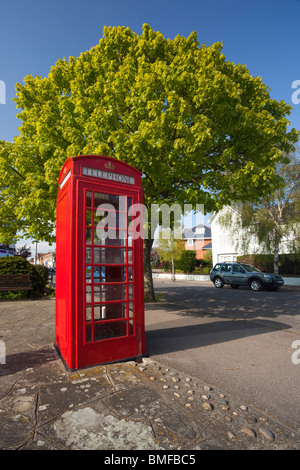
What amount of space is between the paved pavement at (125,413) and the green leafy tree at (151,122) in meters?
5.26

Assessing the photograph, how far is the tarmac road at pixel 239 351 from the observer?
3322 mm

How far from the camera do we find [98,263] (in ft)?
14.3

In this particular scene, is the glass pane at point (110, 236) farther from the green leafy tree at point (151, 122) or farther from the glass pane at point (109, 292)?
the green leafy tree at point (151, 122)

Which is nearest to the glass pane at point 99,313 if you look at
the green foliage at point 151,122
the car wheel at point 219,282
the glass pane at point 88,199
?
the glass pane at point 88,199

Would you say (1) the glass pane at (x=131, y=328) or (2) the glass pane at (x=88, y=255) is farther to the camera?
(1) the glass pane at (x=131, y=328)

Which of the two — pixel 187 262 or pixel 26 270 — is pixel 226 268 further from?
pixel 187 262

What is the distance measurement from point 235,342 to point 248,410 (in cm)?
278

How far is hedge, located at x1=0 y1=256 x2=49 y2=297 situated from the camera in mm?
12398

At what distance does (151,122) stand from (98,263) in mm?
4208

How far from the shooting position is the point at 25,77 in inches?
407

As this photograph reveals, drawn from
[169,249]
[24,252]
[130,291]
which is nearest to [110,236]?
[130,291]

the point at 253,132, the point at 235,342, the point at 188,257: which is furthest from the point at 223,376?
the point at 188,257
